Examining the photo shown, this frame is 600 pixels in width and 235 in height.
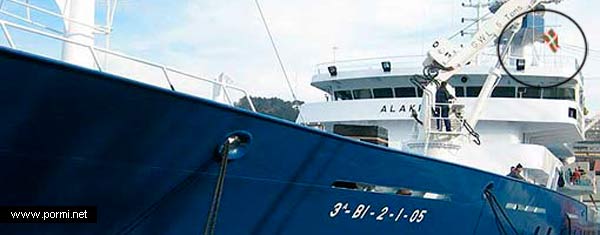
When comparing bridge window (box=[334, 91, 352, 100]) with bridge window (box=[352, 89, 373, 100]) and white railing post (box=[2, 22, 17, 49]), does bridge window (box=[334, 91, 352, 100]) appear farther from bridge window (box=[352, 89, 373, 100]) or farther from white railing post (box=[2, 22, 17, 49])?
white railing post (box=[2, 22, 17, 49])

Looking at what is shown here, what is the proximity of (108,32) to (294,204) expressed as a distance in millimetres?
2153

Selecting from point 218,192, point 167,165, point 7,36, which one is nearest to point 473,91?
point 218,192

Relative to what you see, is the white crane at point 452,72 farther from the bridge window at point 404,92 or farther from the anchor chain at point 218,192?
the anchor chain at point 218,192

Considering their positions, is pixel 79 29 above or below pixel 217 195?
above

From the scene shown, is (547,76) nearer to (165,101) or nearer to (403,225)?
(403,225)

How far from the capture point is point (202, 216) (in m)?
5.74

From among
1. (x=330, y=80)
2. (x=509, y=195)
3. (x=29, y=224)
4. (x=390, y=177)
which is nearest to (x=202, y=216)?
(x=29, y=224)

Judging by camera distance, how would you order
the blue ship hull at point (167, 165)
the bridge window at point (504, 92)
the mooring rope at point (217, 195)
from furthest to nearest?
the bridge window at point (504, 92) < the mooring rope at point (217, 195) < the blue ship hull at point (167, 165)

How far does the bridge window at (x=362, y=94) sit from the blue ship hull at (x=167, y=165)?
6039mm

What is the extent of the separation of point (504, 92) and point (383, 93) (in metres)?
2.18

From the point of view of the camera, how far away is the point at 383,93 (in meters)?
13.6

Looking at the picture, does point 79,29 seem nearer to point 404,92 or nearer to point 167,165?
point 167,165

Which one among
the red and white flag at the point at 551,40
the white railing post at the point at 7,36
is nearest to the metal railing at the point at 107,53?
the white railing post at the point at 7,36

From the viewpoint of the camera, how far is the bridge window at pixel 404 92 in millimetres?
13360
